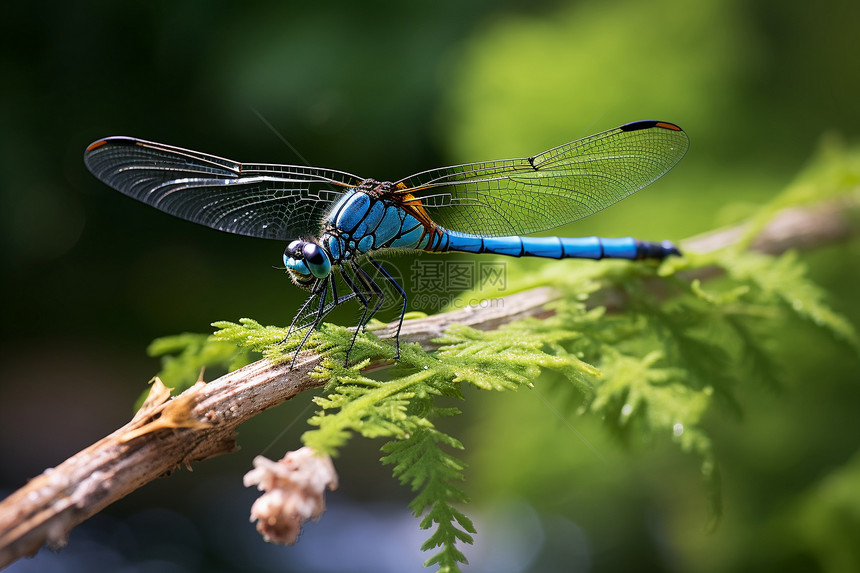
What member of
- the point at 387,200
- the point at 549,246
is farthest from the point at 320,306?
the point at 549,246

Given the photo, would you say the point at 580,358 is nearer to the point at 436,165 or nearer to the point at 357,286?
the point at 357,286

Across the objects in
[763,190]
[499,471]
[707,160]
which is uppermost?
[707,160]

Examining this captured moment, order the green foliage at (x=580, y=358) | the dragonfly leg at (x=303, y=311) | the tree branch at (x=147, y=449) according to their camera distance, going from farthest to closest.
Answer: the dragonfly leg at (x=303, y=311), the green foliage at (x=580, y=358), the tree branch at (x=147, y=449)

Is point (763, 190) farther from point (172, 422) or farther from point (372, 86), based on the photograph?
point (172, 422)

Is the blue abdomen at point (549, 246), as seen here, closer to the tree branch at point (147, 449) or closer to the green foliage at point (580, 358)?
the green foliage at point (580, 358)

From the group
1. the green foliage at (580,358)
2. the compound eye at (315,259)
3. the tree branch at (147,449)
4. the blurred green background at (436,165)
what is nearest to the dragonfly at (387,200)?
the compound eye at (315,259)

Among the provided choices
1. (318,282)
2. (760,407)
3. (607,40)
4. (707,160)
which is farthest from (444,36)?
(760,407)

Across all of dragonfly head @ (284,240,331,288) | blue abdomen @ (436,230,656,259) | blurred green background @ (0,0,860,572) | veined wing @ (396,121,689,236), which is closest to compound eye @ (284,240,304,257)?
dragonfly head @ (284,240,331,288)
